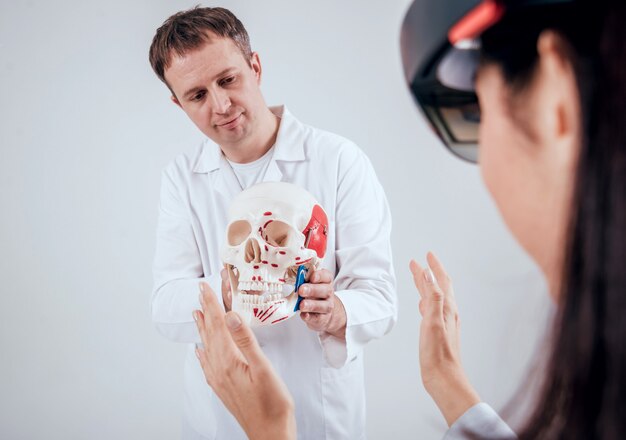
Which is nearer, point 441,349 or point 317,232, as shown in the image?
point 441,349

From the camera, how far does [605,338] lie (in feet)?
1.90

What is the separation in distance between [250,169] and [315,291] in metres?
0.56

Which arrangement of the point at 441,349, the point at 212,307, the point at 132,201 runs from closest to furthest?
Result: the point at 212,307 < the point at 441,349 < the point at 132,201

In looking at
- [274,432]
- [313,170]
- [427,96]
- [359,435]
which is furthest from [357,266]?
[427,96]

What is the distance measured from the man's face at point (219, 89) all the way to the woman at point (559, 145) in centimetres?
97

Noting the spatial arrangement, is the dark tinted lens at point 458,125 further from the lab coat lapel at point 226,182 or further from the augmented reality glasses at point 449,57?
the lab coat lapel at point 226,182

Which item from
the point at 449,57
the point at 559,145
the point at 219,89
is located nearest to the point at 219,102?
the point at 219,89

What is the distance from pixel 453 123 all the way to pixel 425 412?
78.3 inches

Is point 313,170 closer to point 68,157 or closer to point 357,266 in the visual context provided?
point 357,266

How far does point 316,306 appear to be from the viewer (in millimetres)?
1534

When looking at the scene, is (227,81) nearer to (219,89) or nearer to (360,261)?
(219,89)

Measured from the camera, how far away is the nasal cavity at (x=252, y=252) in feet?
5.08

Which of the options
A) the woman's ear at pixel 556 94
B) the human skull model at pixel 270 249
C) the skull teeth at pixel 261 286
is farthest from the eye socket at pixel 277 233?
the woman's ear at pixel 556 94

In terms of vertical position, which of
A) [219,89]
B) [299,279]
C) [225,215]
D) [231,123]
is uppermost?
[219,89]
